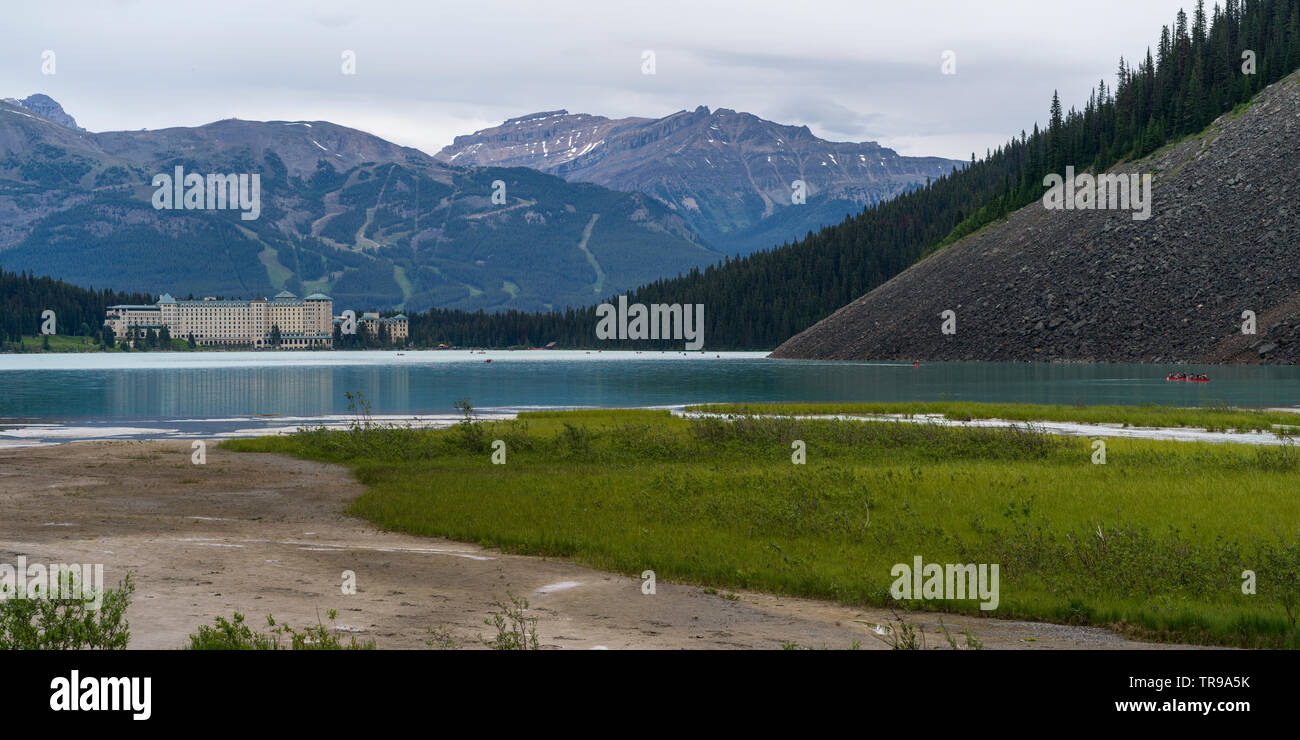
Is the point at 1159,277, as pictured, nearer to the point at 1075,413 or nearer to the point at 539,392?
the point at 539,392

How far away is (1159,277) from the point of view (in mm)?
162000

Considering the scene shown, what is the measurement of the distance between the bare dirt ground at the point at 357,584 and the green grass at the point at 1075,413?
43.6 meters

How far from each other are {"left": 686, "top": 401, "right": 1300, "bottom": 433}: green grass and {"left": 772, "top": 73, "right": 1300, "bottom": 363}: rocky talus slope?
8348 cm

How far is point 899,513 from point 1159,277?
15056 cm

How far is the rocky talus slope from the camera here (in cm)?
15038

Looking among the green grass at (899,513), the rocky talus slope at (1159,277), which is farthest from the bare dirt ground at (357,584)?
the rocky talus slope at (1159,277)

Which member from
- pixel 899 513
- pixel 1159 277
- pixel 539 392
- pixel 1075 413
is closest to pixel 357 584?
pixel 899 513

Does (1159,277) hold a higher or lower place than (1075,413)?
higher

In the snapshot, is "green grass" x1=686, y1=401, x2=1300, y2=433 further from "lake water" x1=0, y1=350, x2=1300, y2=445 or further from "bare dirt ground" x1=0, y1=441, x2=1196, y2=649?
"bare dirt ground" x1=0, y1=441, x2=1196, y2=649

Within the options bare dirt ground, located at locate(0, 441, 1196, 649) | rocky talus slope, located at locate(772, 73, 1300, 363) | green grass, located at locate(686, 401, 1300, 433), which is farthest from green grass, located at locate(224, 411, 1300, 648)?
rocky talus slope, located at locate(772, 73, 1300, 363)
